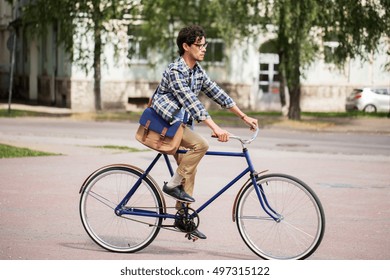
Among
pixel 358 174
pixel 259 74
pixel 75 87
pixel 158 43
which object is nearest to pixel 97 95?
pixel 158 43

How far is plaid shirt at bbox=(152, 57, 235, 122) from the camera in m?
7.75

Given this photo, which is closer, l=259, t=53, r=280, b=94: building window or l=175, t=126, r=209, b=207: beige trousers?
l=175, t=126, r=209, b=207: beige trousers

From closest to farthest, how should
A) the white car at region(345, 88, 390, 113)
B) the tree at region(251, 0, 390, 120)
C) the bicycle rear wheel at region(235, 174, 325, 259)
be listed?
1. the bicycle rear wheel at region(235, 174, 325, 259)
2. the tree at region(251, 0, 390, 120)
3. the white car at region(345, 88, 390, 113)

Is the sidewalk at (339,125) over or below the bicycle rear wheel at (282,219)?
below

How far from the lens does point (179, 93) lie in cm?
778

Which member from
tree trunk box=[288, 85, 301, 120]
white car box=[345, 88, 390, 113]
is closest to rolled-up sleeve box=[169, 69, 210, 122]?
tree trunk box=[288, 85, 301, 120]

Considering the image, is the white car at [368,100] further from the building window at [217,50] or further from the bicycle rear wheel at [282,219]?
the bicycle rear wheel at [282,219]

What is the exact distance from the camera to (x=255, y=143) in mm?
23031

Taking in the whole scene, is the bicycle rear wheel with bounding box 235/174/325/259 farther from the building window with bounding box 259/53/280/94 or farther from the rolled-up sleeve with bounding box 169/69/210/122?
the building window with bounding box 259/53/280/94

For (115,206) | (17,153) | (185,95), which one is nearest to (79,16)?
(17,153)

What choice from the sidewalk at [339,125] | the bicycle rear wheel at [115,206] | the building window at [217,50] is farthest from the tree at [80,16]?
the bicycle rear wheel at [115,206]

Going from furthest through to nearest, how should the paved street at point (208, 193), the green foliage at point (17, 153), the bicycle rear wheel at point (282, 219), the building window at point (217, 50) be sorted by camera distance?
the building window at point (217, 50) < the green foliage at point (17, 153) < the paved street at point (208, 193) < the bicycle rear wheel at point (282, 219)

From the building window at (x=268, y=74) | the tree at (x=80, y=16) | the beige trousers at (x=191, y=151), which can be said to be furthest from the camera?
the building window at (x=268, y=74)

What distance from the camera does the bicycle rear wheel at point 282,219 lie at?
298 inches
